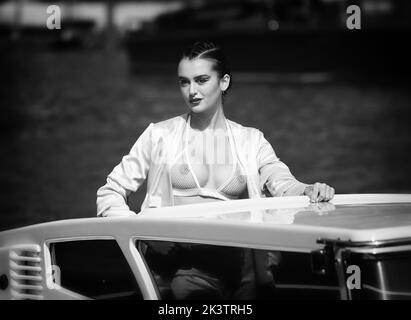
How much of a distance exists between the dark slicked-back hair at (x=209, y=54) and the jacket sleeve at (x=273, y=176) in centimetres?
32

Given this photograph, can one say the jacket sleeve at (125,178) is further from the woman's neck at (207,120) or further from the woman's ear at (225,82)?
the woman's ear at (225,82)

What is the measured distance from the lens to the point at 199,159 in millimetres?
3465

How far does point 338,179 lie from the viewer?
15898 mm

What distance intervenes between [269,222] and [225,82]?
1259 mm

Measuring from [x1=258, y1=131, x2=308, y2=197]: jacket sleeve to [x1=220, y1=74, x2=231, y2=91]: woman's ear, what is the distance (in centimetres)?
26

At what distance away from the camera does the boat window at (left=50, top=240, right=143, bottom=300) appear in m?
2.78

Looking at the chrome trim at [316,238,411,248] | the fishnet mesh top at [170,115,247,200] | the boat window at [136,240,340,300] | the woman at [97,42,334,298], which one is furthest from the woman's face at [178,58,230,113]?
the chrome trim at [316,238,411,248]

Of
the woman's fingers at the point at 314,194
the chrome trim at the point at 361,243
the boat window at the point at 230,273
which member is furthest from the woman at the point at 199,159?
the chrome trim at the point at 361,243

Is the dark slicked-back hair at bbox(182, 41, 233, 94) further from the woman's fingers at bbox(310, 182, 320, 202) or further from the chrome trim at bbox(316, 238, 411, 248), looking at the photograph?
the chrome trim at bbox(316, 238, 411, 248)

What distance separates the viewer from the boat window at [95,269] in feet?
9.12

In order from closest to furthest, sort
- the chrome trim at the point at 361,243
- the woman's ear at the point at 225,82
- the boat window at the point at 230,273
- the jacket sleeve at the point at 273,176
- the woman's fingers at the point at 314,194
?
1. the chrome trim at the point at 361,243
2. the boat window at the point at 230,273
3. the woman's fingers at the point at 314,194
4. the jacket sleeve at the point at 273,176
5. the woman's ear at the point at 225,82

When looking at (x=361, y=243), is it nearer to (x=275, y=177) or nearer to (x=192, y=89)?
(x=275, y=177)
